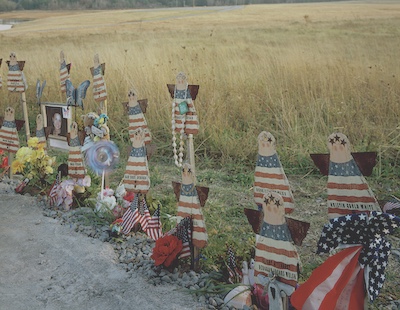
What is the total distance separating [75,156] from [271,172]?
5.87 ft

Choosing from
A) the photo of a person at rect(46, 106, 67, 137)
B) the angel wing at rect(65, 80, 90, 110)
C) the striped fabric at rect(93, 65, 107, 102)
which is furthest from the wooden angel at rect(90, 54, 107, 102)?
the photo of a person at rect(46, 106, 67, 137)

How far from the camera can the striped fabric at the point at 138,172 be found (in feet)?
11.3

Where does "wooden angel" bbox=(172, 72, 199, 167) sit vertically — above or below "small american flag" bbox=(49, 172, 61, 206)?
above

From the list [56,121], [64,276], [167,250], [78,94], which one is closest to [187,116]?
[167,250]

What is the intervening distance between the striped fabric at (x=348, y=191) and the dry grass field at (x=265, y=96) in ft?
2.16

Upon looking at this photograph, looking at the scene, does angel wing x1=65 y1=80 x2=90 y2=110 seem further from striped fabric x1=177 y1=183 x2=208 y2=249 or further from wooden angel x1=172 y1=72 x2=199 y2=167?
striped fabric x1=177 y1=183 x2=208 y2=249

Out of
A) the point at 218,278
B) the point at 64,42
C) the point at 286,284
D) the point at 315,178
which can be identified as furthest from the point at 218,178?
the point at 64,42

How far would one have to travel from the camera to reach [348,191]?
96.0 inches

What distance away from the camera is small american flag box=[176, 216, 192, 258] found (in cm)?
293

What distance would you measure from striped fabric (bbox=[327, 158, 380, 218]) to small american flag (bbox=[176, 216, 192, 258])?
81 centimetres

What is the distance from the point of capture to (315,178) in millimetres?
4887

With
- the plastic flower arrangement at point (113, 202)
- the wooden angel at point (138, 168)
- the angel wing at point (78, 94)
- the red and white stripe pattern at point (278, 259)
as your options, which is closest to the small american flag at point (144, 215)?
the wooden angel at point (138, 168)

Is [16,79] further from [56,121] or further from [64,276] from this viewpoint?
[64,276]

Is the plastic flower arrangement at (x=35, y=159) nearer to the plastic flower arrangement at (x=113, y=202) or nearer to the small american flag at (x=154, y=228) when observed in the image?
the plastic flower arrangement at (x=113, y=202)
